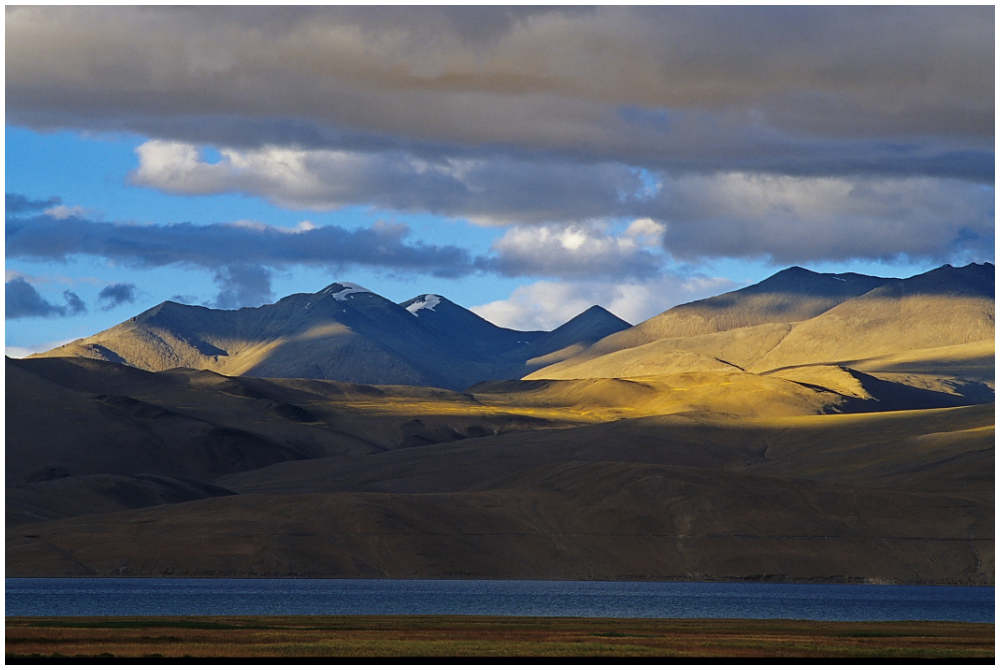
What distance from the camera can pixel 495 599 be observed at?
110 m

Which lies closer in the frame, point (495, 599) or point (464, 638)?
point (464, 638)

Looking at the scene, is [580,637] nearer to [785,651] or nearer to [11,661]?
[785,651]

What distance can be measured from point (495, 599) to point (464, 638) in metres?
46.4

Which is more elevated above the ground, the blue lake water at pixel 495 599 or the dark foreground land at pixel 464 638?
the dark foreground land at pixel 464 638

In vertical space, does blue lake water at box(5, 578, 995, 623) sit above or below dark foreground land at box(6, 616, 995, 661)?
below

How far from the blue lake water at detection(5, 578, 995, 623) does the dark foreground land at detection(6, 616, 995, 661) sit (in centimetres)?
1370

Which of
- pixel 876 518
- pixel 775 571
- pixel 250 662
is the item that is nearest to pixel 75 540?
pixel 775 571

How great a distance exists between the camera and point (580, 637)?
65562 mm

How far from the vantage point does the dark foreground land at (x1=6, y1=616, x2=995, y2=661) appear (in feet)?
183

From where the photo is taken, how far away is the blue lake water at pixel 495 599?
93.5 metres

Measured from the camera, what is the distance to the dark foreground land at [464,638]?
55750 millimetres

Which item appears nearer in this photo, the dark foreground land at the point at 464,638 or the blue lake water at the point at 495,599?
the dark foreground land at the point at 464,638

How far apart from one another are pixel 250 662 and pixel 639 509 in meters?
114

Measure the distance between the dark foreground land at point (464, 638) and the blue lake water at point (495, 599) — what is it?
1370 cm
